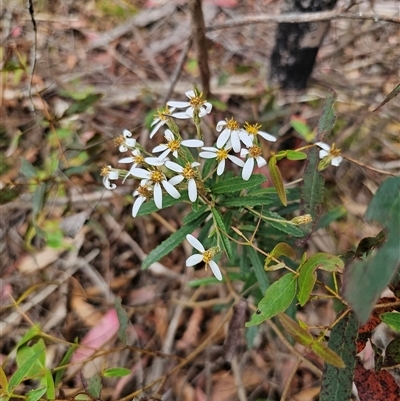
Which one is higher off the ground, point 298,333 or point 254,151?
point 254,151

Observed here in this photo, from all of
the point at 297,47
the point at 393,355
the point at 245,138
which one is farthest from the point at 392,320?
the point at 297,47

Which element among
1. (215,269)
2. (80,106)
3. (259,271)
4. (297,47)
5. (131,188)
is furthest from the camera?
(297,47)

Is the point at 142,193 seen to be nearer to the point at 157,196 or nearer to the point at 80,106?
the point at 157,196

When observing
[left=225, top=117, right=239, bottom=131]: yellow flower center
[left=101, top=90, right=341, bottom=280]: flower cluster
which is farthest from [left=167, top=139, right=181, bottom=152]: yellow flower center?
[left=225, top=117, right=239, bottom=131]: yellow flower center

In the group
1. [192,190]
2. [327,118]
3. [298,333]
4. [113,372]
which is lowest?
[113,372]

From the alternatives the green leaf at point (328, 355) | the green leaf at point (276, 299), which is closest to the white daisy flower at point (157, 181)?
the green leaf at point (276, 299)
